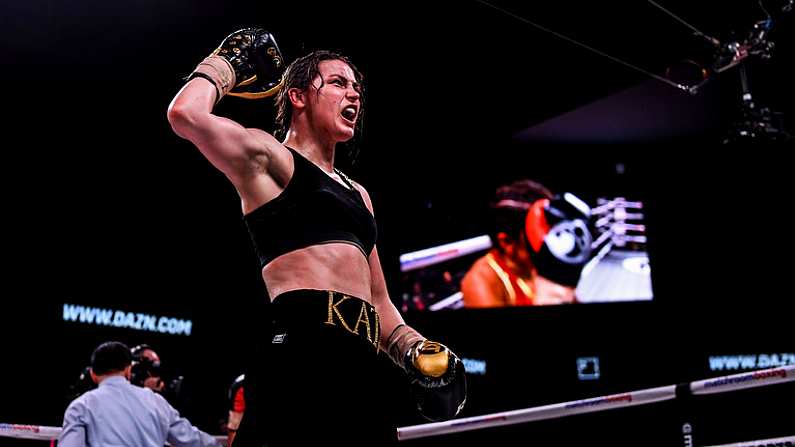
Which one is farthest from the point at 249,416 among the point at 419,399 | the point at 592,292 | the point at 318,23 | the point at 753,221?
the point at 753,221

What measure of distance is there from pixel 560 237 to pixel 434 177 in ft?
5.52

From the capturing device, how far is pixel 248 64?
1878mm

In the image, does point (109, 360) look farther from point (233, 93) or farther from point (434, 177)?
point (434, 177)

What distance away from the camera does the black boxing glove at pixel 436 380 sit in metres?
1.74

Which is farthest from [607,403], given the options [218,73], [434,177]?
[434,177]

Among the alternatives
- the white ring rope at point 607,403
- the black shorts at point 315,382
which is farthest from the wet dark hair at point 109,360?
the black shorts at point 315,382

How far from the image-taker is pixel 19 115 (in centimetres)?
697

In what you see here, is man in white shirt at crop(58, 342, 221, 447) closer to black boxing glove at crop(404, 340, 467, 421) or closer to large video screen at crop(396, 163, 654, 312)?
black boxing glove at crop(404, 340, 467, 421)

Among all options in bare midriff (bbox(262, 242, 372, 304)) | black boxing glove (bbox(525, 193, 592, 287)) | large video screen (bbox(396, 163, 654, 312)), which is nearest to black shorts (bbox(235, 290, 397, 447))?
bare midriff (bbox(262, 242, 372, 304))

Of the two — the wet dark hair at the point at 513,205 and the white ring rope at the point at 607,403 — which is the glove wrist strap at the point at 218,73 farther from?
the wet dark hair at the point at 513,205

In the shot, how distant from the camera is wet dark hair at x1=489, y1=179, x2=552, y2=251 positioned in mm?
9094

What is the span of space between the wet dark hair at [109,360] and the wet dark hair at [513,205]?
18.6 ft

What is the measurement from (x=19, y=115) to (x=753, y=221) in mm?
8069

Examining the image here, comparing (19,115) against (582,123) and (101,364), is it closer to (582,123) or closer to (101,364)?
(101,364)
